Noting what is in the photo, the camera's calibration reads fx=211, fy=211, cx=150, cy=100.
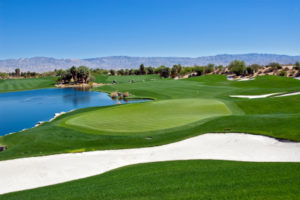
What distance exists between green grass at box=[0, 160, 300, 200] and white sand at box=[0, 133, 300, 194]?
134cm

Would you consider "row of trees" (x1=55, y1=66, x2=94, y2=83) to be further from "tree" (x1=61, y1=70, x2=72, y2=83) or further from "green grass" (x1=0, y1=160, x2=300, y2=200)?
"green grass" (x1=0, y1=160, x2=300, y2=200)

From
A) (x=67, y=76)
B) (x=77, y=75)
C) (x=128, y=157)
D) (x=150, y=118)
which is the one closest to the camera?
(x=128, y=157)

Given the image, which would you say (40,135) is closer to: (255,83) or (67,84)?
(255,83)

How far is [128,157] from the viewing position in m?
11.5

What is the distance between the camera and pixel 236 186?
6273 millimetres

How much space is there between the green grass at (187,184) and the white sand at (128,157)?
1339 millimetres

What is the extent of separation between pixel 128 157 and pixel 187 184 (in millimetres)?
5252

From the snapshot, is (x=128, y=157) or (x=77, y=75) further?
(x=77, y=75)

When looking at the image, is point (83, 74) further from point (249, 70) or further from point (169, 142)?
point (169, 142)

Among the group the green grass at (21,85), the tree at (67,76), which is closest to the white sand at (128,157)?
the green grass at (21,85)

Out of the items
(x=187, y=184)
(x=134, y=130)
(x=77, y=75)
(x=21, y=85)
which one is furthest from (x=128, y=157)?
(x=21, y=85)

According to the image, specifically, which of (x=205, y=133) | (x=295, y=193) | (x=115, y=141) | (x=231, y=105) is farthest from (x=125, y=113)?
(x=295, y=193)

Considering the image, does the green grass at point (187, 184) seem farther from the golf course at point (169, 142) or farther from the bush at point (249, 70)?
the bush at point (249, 70)

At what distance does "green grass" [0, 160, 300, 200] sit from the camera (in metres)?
5.89
